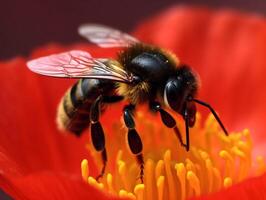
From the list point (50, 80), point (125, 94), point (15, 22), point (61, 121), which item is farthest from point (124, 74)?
point (15, 22)

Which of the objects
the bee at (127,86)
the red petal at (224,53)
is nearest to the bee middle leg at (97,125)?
the bee at (127,86)

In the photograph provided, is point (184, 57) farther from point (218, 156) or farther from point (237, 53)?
point (218, 156)

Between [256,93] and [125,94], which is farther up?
[125,94]

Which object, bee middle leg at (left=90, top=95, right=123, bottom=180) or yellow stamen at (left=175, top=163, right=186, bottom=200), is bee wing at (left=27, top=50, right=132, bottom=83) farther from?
yellow stamen at (left=175, top=163, right=186, bottom=200)

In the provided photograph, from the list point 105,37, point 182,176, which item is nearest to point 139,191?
point 182,176

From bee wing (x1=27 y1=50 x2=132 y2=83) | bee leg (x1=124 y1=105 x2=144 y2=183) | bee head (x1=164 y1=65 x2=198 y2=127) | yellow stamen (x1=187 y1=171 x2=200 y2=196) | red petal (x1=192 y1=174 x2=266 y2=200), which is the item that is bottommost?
yellow stamen (x1=187 y1=171 x2=200 y2=196)

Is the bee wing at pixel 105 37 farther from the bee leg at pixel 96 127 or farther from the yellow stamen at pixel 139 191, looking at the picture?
the yellow stamen at pixel 139 191

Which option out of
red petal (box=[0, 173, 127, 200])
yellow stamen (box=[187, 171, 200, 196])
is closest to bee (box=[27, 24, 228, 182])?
yellow stamen (box=[187, 171, 200, 196])

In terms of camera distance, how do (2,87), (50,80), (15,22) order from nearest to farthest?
(2,87) < (50,80) < (15,22)
